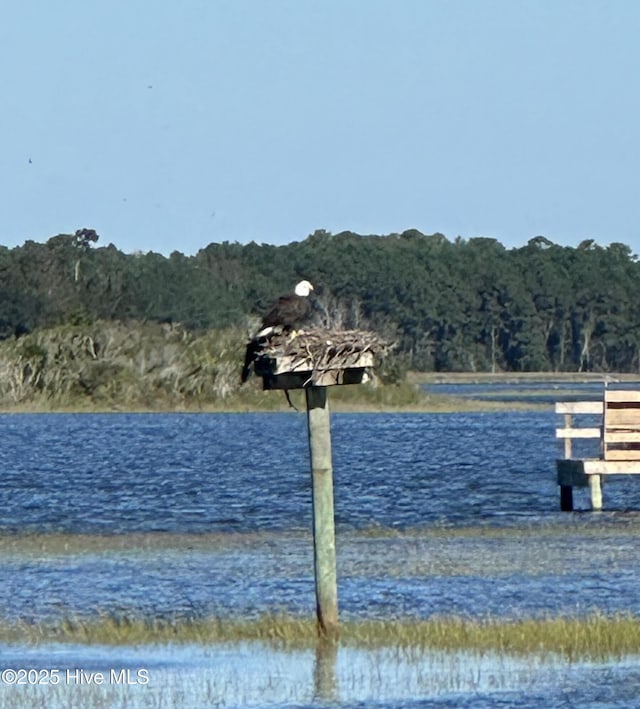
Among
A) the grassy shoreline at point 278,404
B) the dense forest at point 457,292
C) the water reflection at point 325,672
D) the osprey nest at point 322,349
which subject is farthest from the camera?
the dense forest at point 457,292

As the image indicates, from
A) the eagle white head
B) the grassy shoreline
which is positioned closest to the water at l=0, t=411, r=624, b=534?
the grassy shoreline

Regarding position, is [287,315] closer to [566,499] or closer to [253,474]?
[566,499]

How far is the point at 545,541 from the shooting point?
2986 cm

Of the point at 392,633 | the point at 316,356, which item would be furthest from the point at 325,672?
the point at 316,356

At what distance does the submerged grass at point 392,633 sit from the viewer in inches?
730

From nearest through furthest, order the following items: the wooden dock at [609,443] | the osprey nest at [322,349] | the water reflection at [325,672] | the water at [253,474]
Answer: the water reflection at [325,672] → the osprey nest at [322,349] → the wooden dock at [609,443] → the water at [253,474]

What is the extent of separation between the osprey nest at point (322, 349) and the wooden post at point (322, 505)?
39 cm

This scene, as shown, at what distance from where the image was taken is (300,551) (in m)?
28.8

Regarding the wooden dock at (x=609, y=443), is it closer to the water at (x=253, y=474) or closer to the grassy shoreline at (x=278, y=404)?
the water at (x=253, y=474)

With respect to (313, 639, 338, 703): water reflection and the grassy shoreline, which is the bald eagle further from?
the grassy shoreline

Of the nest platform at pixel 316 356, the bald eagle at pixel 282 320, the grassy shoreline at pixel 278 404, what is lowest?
the grassy shoreline at pixel 278 404

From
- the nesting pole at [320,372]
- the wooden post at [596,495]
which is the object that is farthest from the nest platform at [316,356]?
the wooden post at [596,495]

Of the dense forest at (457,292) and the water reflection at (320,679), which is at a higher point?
the dense forest at (457,292)

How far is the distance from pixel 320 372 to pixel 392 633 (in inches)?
111
